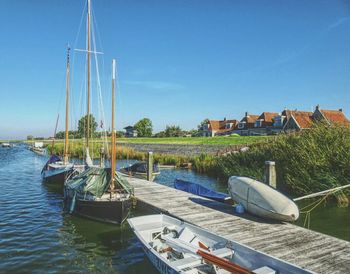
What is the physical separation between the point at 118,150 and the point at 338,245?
135 feet

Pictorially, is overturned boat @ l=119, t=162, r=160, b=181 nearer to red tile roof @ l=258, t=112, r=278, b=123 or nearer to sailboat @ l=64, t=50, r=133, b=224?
sailboat @ l=64, t=50, r=133, b=224

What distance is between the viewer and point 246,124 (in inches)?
3322

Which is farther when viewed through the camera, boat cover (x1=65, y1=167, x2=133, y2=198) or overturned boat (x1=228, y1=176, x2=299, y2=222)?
boat cover (x1=65, y1=167, x2=133, y2=198)

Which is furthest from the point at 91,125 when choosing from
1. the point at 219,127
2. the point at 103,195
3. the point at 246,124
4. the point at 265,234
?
the point at 219,127

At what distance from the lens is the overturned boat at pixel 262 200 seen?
10367 millimetres

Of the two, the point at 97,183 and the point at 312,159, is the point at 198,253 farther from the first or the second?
the point at 312,159

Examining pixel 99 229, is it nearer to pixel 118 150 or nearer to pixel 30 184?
pixel 30 184

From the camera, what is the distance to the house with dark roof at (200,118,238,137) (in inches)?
3691

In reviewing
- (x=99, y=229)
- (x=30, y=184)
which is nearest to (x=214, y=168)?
(x=30, y=184)

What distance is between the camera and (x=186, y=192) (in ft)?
54.2

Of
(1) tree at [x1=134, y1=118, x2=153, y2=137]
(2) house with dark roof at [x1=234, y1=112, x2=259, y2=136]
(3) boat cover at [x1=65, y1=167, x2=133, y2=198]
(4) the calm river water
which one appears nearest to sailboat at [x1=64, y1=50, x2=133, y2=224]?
(3) boat cover at [x1=65, y1=167, x2=133, y2=198]

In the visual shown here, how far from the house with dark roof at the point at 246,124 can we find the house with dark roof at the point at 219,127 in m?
4.51

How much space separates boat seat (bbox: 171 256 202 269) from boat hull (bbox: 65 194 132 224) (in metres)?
5.59

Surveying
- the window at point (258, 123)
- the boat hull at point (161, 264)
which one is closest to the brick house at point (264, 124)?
the window at point (258, 123)
